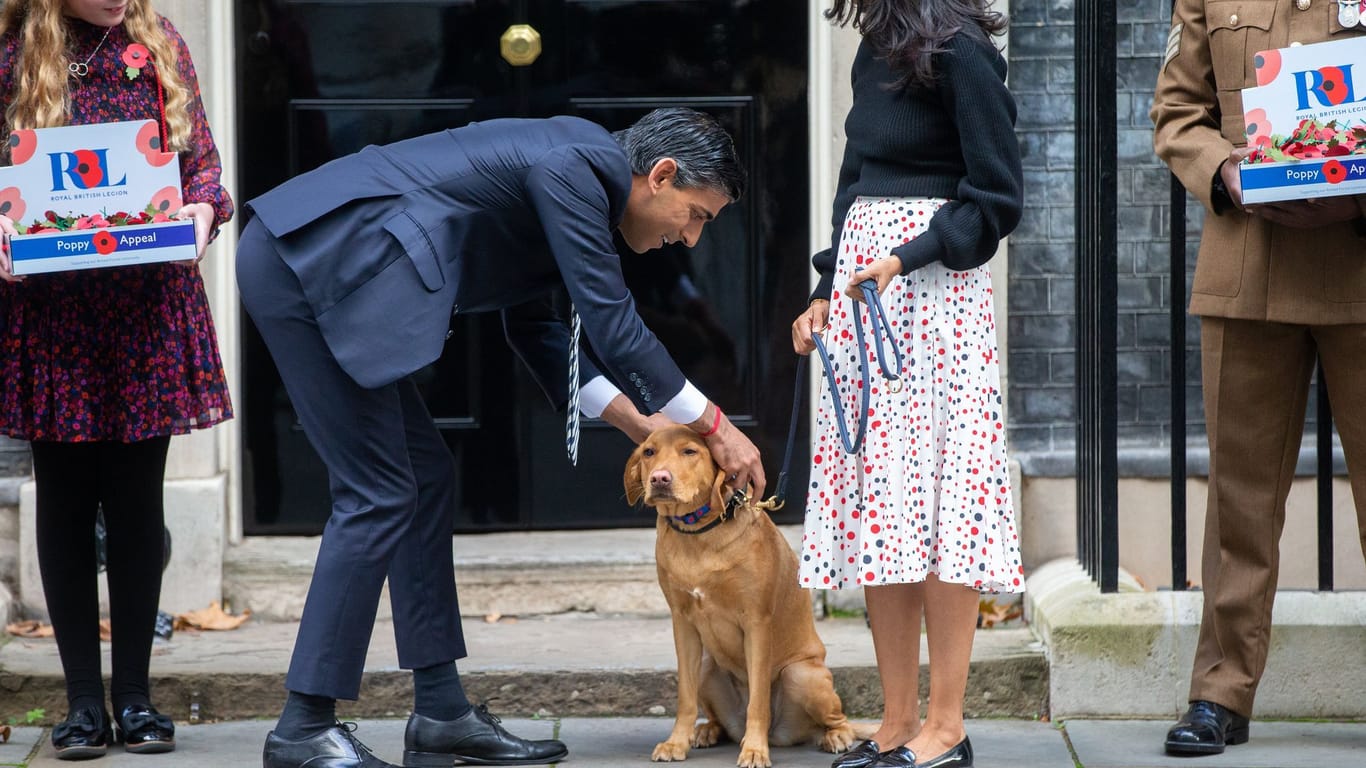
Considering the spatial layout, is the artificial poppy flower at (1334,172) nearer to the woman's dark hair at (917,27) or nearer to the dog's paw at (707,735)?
the woman's dark hair at (917,27)

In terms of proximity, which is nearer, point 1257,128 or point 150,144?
point 1257,128

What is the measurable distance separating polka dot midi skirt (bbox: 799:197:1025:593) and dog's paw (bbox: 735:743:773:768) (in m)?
0.52

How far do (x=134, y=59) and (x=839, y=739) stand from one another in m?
2.41

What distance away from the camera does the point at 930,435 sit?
3582 mm

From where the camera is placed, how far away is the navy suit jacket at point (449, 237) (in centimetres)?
331

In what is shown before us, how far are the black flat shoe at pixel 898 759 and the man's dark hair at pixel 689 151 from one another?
133 cm

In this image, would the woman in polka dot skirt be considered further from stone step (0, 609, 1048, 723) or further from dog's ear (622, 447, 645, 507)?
stone step (0, 609, 1048, 723)

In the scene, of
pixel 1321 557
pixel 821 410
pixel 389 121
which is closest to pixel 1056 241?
pixel 1321 557

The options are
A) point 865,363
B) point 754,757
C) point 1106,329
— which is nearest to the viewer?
point 865,363

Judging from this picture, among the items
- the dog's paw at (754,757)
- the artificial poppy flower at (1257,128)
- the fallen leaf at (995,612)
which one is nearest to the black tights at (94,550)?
the dog's paw at (754,757)

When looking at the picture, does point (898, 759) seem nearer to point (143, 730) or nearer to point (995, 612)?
point (995, 612)

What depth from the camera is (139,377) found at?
3.83 meters

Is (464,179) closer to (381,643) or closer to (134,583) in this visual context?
(134,583)

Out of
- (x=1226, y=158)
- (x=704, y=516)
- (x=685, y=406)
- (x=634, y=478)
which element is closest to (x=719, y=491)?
(x=704, y=516)
